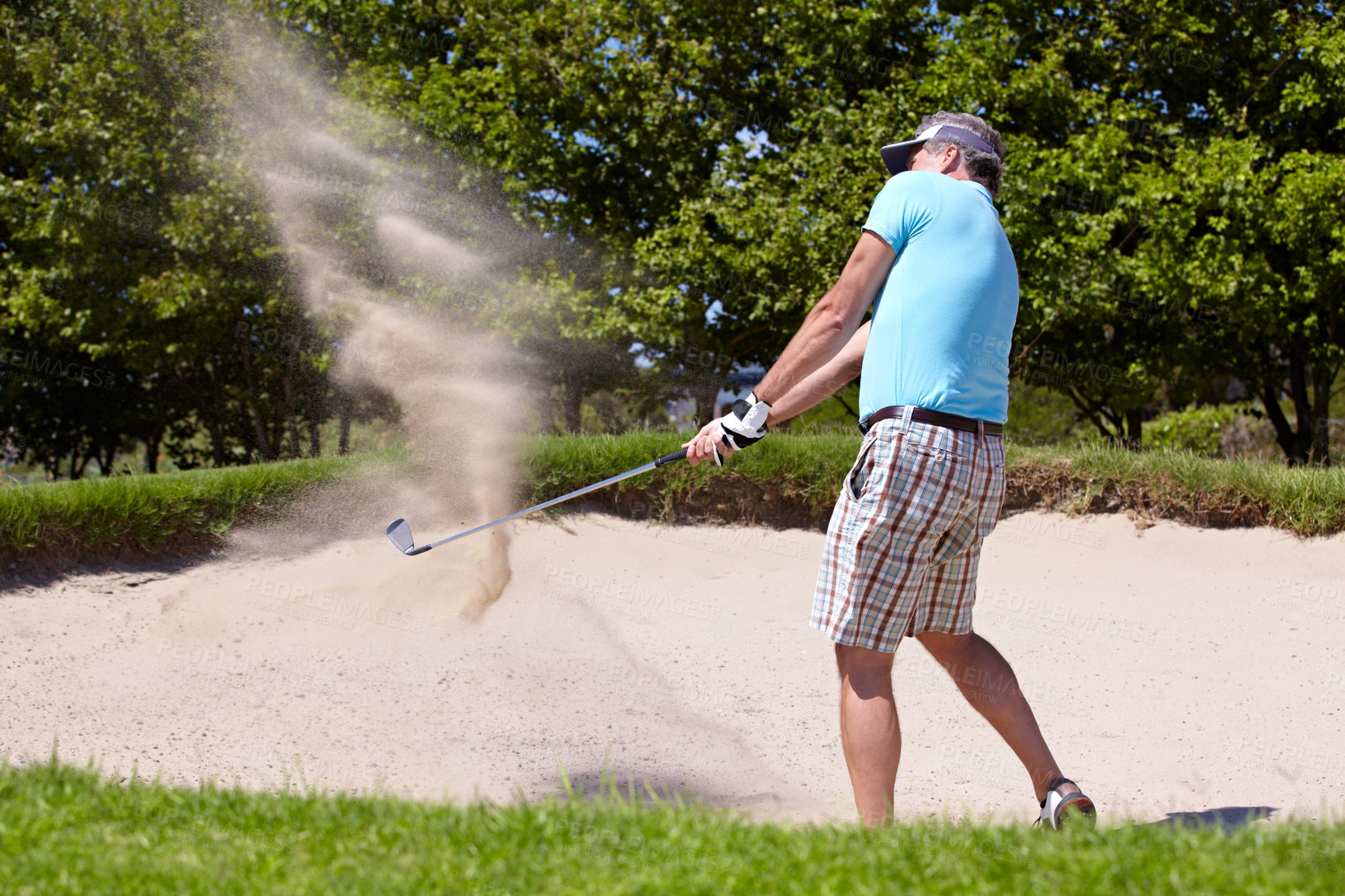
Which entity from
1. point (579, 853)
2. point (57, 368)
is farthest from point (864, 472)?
point (57, 368)

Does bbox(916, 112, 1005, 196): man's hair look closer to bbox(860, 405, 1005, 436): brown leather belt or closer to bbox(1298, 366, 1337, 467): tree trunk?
bbox(860, 405, 1005, 436): brown leather belt

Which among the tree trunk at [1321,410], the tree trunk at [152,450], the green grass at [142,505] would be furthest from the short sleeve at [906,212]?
the tree trunk at [152,450]

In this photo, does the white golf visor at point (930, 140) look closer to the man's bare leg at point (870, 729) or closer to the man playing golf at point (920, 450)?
the man playing golf at point (920, 450)

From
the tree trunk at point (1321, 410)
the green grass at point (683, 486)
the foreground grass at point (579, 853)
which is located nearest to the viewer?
the foreground grass at point (579, 853)

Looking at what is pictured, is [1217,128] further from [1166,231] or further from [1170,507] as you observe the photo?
[1170,507]

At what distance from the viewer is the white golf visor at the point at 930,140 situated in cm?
275

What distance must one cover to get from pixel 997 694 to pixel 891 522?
64 centimetres

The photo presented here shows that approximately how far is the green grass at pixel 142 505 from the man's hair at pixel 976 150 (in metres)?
4.21

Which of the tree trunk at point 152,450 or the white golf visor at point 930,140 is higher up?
the white golf visor at point 930,140

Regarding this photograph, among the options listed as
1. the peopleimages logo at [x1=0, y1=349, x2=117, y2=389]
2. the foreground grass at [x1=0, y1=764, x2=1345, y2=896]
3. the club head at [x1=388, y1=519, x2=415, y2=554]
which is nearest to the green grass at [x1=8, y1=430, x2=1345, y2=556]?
the club head at [x1=388, y1=519, x2=415, y2=554]

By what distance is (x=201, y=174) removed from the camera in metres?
11.3

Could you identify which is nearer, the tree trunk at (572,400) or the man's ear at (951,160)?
the man's ear at (951,160)

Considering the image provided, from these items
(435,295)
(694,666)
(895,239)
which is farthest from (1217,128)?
(895,239)

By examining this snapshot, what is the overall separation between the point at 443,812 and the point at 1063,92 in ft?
33.3
